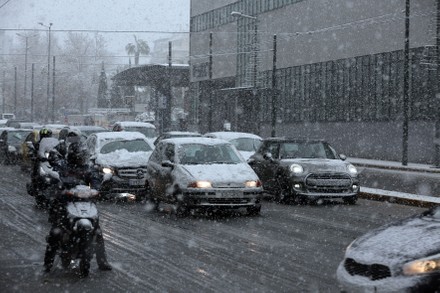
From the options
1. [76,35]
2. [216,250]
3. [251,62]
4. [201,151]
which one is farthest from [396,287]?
[76,35]

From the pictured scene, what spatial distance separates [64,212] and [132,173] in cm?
930

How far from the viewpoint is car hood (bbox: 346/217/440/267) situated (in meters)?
5.92

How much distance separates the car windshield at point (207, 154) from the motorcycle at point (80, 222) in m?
6.86

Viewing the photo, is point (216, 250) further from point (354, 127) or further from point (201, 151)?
point (354, 127)

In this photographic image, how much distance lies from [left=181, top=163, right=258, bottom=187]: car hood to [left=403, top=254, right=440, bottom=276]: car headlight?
8933 mm

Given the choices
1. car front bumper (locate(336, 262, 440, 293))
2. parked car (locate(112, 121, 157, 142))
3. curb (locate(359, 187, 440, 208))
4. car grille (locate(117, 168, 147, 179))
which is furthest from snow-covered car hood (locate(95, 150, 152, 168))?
car front bumper (locate(336, 262, 440, 293))

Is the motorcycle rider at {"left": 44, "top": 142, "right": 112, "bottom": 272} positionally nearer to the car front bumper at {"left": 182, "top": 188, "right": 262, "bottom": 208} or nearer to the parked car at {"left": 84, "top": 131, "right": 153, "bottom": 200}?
the car front bumper at {"left": 182, "top": 188, "right": 262, "bottom": 208}

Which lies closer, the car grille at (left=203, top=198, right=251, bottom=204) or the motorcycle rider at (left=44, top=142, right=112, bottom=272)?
the motorcycle rider at (left=44, top=142, right=112, bottom=272)

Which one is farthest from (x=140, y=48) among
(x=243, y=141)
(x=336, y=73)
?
(x=243, y=141)

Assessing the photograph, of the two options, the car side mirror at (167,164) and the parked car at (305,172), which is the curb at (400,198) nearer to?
the parked car at (305,172)

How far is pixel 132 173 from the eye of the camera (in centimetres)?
1814

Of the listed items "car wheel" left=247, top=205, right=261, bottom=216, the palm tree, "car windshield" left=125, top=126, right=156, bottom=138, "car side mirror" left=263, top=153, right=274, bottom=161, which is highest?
the palm tree

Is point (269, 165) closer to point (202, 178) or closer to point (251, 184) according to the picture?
point (251, 184)

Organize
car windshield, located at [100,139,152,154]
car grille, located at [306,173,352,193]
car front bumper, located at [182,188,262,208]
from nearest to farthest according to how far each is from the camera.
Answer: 1. car front bumper, located at [182,188,262,208]
2. car grille, located at [306,173,352,193]
3. car windshield, located at [100,139,152,154]
